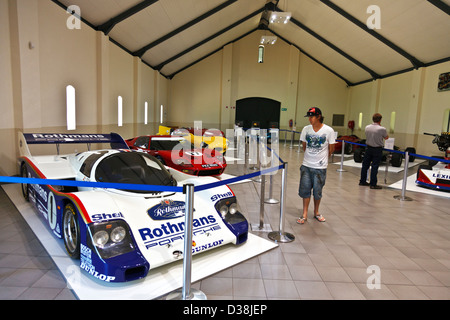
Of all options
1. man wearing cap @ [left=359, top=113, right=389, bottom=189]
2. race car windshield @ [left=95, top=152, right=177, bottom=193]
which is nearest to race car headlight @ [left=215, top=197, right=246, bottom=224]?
race car windshield @ [left=95, top=152, right=177, bottom=193]

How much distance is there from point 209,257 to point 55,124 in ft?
20.8

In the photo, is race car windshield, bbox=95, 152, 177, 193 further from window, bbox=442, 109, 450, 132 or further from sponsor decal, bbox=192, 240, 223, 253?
window, bbox=442, 109, 450, 132

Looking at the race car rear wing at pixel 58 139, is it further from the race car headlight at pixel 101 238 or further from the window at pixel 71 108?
the window at pixel 71 108

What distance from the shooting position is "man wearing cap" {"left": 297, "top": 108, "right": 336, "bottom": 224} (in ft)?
13.8

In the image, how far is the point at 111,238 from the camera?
8.66ft

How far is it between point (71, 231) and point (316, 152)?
309 cm

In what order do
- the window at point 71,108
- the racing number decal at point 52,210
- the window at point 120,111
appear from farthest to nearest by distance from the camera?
the window at point 120,111 < the window at point 71,108 < the racing number decal at point 52,210

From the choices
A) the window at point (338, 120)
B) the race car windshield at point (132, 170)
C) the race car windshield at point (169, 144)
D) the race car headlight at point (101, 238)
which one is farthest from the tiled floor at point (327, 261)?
the window at point (338, 120)

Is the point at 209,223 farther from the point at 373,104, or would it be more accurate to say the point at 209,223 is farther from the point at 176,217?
the point at 373,104

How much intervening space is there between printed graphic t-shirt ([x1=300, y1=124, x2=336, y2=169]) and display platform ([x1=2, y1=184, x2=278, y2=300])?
4.31 feet

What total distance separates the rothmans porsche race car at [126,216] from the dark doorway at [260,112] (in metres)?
16.0

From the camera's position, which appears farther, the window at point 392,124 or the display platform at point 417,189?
the window at point 392,124

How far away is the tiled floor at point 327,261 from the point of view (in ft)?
8.62

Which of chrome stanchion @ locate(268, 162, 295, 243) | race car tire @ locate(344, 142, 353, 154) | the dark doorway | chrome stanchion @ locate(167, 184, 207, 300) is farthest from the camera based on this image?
the dark doorway
